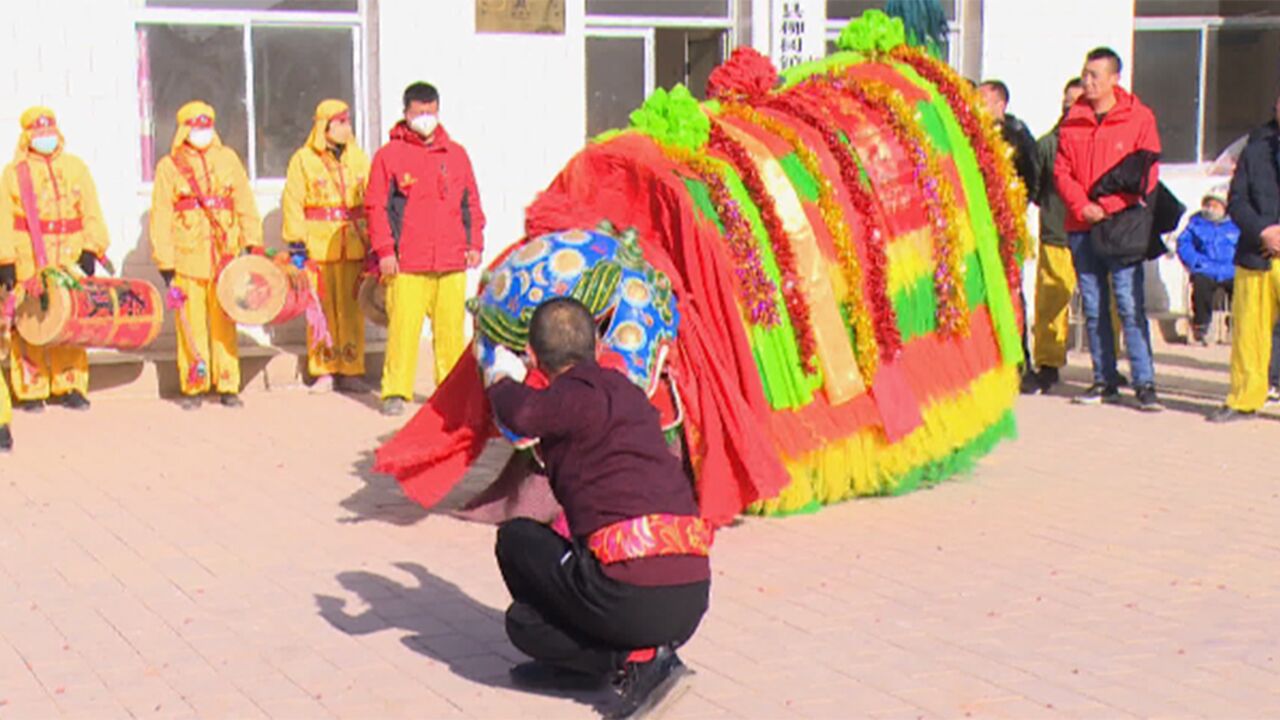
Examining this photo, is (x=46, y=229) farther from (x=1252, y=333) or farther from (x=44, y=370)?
(x=1252, y=333)

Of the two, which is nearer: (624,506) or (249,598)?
(624,506)

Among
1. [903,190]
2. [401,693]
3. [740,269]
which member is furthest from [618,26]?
[401,693]

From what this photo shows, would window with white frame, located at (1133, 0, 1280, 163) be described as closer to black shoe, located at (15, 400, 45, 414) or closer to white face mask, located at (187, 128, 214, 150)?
white face mask, located at (187, 128, 214, 150)

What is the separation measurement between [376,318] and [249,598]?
478 centimetres

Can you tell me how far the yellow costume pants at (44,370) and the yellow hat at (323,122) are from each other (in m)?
1.92

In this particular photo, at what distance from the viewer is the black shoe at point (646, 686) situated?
516 cm

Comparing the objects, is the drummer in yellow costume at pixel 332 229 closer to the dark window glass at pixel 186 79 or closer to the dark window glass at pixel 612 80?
the dark window glass at pixel 186 79

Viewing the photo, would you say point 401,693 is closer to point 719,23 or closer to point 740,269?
point 740,269

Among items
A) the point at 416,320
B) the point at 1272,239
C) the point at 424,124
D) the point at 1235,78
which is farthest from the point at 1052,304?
the point at 1235,78

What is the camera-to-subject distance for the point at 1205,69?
15.4m

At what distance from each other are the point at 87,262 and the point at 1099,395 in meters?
6.06

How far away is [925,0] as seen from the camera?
9156 mm

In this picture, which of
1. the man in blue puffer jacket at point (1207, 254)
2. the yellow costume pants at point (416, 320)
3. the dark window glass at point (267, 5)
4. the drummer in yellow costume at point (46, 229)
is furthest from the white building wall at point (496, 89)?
the man in blue puffer jacket at point (1207, 254)

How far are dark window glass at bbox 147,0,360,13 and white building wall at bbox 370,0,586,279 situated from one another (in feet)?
1.17
